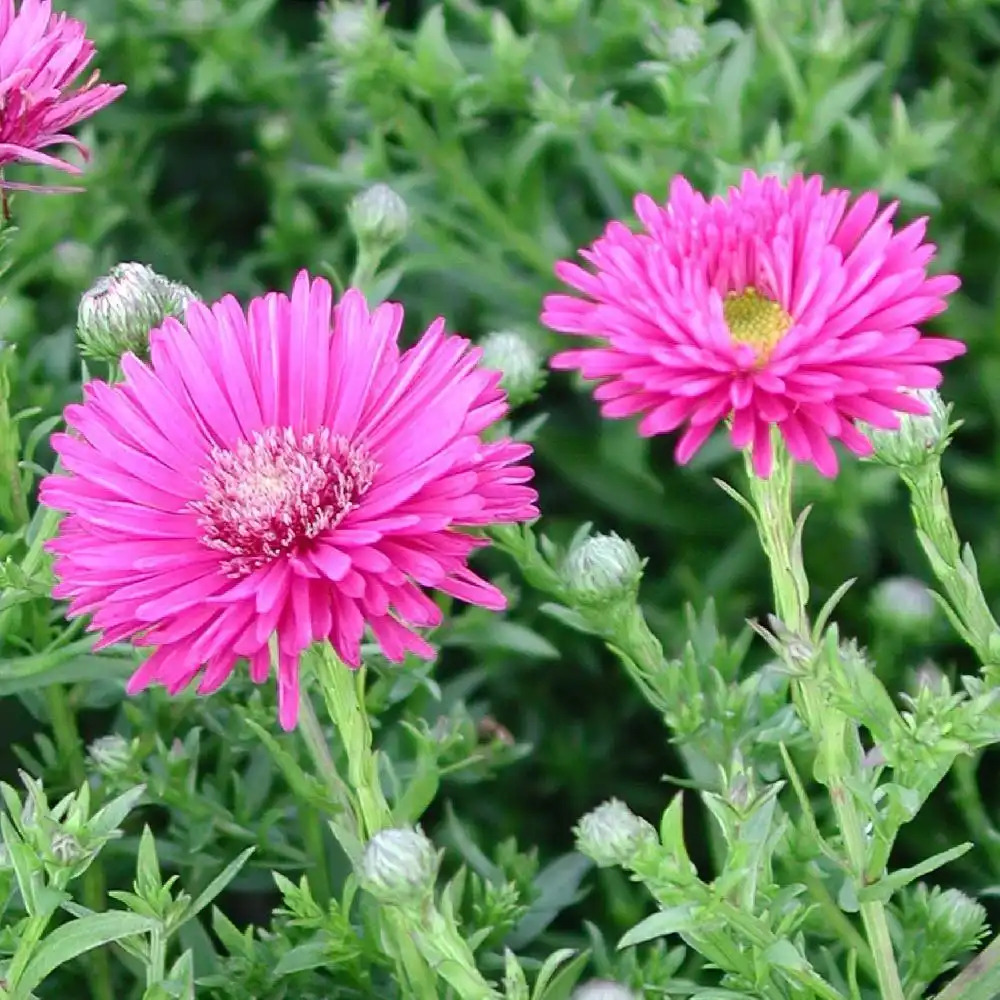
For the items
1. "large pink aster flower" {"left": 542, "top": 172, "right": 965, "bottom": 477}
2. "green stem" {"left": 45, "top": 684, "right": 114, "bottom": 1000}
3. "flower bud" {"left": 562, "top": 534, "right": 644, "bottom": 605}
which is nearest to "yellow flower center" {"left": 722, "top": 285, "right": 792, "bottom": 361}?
"large pink aster flower" {"left": 542, "top": 172, "right": 965, "bottom": 477}

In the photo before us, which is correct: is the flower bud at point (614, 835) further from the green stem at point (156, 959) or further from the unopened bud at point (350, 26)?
the unopened bud at point (350, 26)

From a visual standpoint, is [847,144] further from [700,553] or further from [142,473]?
[142,473]

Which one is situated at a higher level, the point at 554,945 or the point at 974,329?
the point at 974,329

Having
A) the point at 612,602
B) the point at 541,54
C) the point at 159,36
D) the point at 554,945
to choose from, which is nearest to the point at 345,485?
Result: the point at 612,602

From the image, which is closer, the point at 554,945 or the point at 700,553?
the point at 554,945

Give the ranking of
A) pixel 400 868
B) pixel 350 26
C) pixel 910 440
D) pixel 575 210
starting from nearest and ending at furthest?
pixel 400 868, pixel 910 440, pixel 350 26, pixel 575 210

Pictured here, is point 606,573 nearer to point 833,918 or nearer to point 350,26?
point 833,918

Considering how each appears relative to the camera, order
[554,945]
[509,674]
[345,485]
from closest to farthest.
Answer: [345,485], [554,945], [509,674]

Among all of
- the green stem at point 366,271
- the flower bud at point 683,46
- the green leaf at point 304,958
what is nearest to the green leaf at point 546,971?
the green leaf at point 304,958

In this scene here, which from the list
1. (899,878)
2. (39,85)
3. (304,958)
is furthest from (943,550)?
(39,85)
